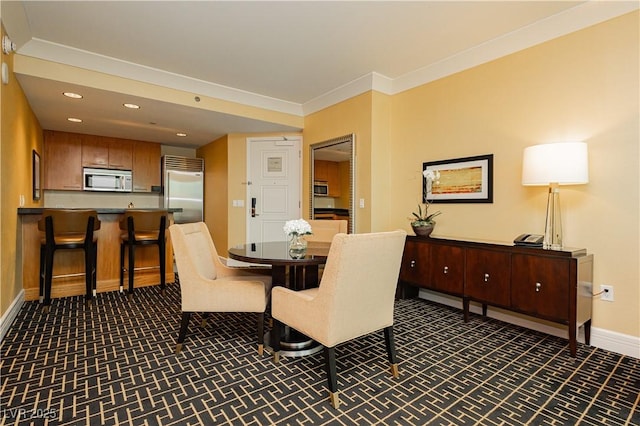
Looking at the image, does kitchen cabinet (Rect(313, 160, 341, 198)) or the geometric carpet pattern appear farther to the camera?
kitchen cabinet (Rect(313, 160, 341, 198))

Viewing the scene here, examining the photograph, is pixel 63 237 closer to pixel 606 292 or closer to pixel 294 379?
pixel 294 379

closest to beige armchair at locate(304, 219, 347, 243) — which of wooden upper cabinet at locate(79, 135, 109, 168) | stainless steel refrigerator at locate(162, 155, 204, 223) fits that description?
stainless steel refrigerator at locate(162, 155, 204, 223)

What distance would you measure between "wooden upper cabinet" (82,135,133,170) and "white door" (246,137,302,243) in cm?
247

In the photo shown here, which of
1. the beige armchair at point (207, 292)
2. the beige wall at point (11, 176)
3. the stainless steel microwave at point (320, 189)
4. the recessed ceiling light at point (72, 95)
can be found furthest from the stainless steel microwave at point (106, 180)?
the beige armchair at point (207, 292)

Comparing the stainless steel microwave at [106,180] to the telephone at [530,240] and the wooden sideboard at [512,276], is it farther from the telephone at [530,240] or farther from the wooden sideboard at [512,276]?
the telephone at [530,240]

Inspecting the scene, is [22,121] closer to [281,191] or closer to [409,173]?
[281,191]

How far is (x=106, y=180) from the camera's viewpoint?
584cm

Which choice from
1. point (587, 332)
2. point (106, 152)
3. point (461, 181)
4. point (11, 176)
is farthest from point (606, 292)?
point (106, 152)

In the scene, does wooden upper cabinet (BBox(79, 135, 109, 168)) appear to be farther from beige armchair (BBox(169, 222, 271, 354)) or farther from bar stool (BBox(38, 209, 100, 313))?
beige armchair (BBox(169, 222, 271, 354))

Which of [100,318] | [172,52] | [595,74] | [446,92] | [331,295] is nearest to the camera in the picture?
[331,295]

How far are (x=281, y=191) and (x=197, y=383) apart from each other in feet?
12.0

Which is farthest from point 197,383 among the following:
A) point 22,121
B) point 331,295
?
point 22,121

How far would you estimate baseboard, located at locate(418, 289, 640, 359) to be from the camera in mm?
2355

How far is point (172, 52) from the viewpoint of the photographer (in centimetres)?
329
